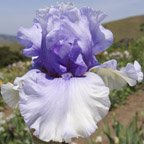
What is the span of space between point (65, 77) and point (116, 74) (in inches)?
7.0

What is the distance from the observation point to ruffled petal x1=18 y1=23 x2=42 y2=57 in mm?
1474

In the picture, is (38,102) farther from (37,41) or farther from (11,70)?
(11,70)

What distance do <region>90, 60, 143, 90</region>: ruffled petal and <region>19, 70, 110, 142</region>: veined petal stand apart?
0.36 ft

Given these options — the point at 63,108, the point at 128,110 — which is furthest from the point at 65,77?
the point at 128,110

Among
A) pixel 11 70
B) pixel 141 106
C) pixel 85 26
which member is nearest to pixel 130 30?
pixel 11 70

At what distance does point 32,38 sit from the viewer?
1.48 meters

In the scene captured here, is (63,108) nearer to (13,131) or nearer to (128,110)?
(13,131)

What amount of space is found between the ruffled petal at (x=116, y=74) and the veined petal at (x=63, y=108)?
110 millimetres

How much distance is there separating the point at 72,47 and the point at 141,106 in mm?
4941

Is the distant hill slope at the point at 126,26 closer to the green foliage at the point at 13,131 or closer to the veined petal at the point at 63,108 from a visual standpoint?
the green foliage at the point at 13,131

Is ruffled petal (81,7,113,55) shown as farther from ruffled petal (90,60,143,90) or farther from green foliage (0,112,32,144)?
green foliage (0,112,32,144)

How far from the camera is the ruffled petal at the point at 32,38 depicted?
147 cm

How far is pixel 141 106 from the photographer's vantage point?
20.5 ft

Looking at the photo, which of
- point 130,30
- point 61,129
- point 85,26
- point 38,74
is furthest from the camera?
point 130,30
